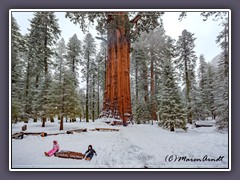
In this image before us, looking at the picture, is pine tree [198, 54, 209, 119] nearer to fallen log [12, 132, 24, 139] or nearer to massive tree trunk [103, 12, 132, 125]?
massive tree trunk [103, 12, 132, 125]

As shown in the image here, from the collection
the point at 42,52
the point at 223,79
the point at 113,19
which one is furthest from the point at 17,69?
the point at 223,79

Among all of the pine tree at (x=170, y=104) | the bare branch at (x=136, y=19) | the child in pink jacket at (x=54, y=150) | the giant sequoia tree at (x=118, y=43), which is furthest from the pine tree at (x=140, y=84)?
the child in pink jacket at (x=54, y=150)

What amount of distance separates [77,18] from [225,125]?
3.59 m

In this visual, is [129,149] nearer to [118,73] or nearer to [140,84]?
[140,84]

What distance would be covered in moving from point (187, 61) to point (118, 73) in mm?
1544

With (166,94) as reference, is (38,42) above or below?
above

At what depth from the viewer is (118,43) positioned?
374 centimetres

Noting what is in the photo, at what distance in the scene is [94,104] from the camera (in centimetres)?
352

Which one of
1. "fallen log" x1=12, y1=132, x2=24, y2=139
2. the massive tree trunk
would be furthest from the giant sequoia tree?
"fallen log" x1=12, y1=132, x2=24, y2=139

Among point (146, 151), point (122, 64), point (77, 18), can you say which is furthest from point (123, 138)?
point (77, 18)

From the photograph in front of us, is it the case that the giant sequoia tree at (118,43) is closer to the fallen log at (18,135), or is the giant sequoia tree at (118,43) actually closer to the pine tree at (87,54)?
the pine tree at (87,54)

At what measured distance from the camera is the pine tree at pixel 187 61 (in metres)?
3.10

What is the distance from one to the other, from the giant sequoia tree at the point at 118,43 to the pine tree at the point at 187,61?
0.66 meters

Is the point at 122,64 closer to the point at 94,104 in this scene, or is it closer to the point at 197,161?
the point at 94,104
